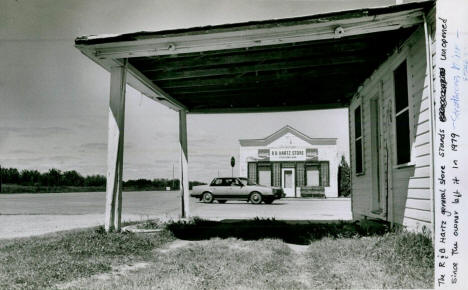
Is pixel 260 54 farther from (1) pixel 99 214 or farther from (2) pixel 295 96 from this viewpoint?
(1) pixel 99 214

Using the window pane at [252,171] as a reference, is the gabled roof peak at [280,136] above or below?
above

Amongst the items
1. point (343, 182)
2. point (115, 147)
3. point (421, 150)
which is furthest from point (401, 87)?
point (343, 182)

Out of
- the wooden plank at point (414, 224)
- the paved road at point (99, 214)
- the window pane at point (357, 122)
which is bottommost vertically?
the paved road at point (99, 214)

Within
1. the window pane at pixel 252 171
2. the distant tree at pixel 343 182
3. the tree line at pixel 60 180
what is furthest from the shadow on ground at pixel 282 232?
the tree line at pixel 60 180

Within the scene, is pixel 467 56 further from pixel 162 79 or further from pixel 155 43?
pixel 162 79

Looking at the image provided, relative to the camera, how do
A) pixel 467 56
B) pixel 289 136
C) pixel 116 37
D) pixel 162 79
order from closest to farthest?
pixel 467 56 → pixel 116 37 → pixel 162 79 → pixel 289 136

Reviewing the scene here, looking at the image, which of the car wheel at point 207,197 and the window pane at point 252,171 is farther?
the window pane at point 252,171

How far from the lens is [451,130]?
371cm

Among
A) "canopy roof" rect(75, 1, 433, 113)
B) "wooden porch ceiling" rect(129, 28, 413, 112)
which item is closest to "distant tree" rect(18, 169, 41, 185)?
"wooden porch ceiling" rect(129, 28, 413, 112)

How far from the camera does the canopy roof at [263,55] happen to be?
5617 mm

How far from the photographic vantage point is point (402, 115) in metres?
6.48

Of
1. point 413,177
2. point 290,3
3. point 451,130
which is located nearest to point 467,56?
point 451,130

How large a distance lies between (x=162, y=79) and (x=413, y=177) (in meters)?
5.46

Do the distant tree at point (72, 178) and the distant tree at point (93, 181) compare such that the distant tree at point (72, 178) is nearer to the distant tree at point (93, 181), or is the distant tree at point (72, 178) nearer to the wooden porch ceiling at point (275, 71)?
the distant tree at point (93, 181)
